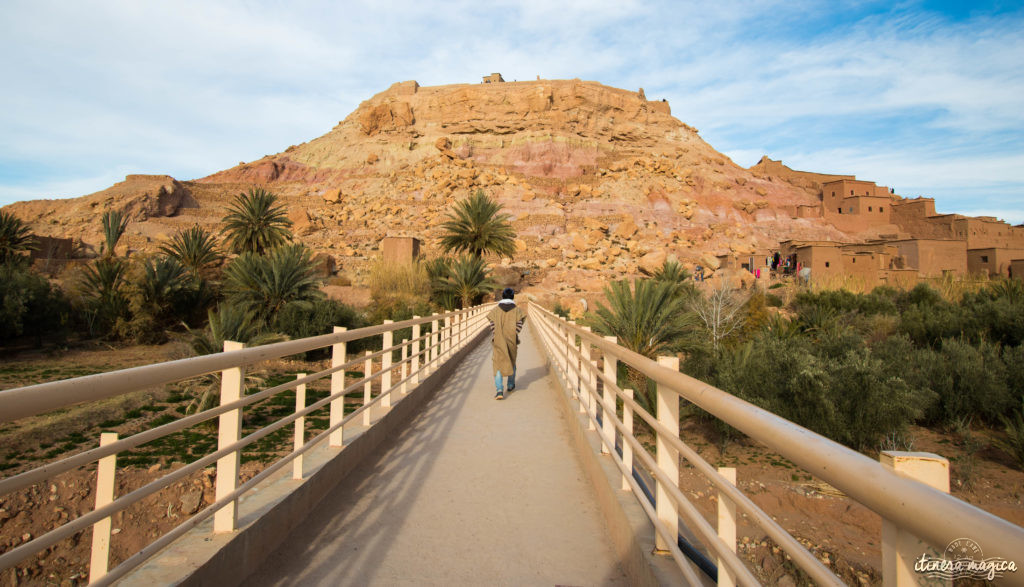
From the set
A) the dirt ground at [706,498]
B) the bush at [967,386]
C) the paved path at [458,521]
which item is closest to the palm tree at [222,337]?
the dirt ground at [706,498]

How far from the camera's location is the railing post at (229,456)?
277 cm

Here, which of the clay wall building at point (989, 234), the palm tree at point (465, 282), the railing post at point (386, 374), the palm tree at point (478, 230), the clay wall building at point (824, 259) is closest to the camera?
the railing post at point (386, 374)

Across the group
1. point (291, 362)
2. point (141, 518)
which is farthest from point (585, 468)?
point (291, 362)

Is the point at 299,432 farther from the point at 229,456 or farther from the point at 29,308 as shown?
the point at 29,308

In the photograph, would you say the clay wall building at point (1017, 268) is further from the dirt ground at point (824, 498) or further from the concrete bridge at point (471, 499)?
the concrete bridge at point (471, 499)

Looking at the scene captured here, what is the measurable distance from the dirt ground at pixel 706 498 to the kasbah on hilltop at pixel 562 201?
18.8m

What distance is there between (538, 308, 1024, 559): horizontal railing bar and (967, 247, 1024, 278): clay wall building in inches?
1568

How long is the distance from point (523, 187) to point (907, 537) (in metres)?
67.2

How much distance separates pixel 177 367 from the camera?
8.06 ft

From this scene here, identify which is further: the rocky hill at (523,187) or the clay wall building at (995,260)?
the rocky hill at (523,187)

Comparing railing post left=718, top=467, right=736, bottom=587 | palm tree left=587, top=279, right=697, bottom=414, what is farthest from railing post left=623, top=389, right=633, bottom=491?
palm tree left=587, top=279, right=697, bottom=414

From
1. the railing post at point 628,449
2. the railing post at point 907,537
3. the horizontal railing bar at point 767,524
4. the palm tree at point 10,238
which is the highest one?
the palm tree at point 10,238

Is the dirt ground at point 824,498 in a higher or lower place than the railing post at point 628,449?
lower

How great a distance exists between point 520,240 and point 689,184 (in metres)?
29.1
